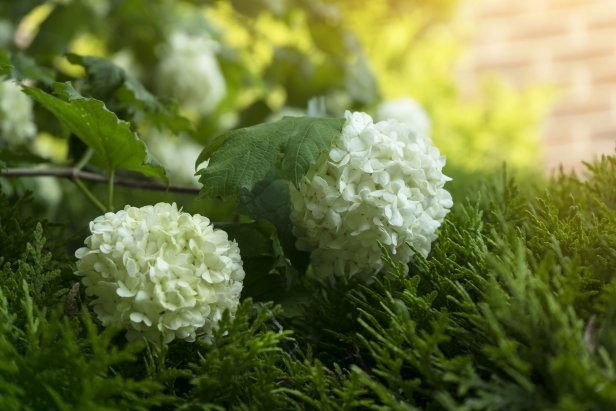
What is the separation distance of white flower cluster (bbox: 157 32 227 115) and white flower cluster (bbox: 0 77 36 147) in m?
0.35

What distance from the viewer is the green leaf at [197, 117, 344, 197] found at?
26.7 inches

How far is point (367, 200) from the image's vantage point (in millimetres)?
672

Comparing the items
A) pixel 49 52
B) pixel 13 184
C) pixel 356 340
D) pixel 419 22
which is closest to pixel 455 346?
pixel 356 340

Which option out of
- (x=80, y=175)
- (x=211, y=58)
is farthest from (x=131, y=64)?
(x=80, y=175)

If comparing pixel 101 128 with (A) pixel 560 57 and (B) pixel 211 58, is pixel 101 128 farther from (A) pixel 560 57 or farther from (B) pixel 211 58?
(A) pixel 560 57

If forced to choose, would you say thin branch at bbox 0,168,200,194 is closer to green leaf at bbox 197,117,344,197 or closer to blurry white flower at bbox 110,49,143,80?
green leaf at bbox 197,117,344,197

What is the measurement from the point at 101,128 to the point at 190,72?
0.88m

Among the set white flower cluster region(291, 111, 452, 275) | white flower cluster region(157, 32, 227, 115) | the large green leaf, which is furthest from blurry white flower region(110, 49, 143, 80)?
white flower cluster region(291, 111, 452, 275)

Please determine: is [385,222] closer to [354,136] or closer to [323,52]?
[354,136]

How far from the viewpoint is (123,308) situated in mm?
600

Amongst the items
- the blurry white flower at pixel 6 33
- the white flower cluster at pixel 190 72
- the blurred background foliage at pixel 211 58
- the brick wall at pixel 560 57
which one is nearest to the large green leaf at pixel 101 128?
the blurred background foliage at pixel 211 58

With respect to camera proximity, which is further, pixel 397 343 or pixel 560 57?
pixel 560 57

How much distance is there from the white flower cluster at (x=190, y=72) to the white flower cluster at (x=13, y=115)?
13.8 inches

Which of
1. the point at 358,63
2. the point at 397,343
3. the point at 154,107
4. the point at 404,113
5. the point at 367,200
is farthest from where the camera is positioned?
the point at 358,63
